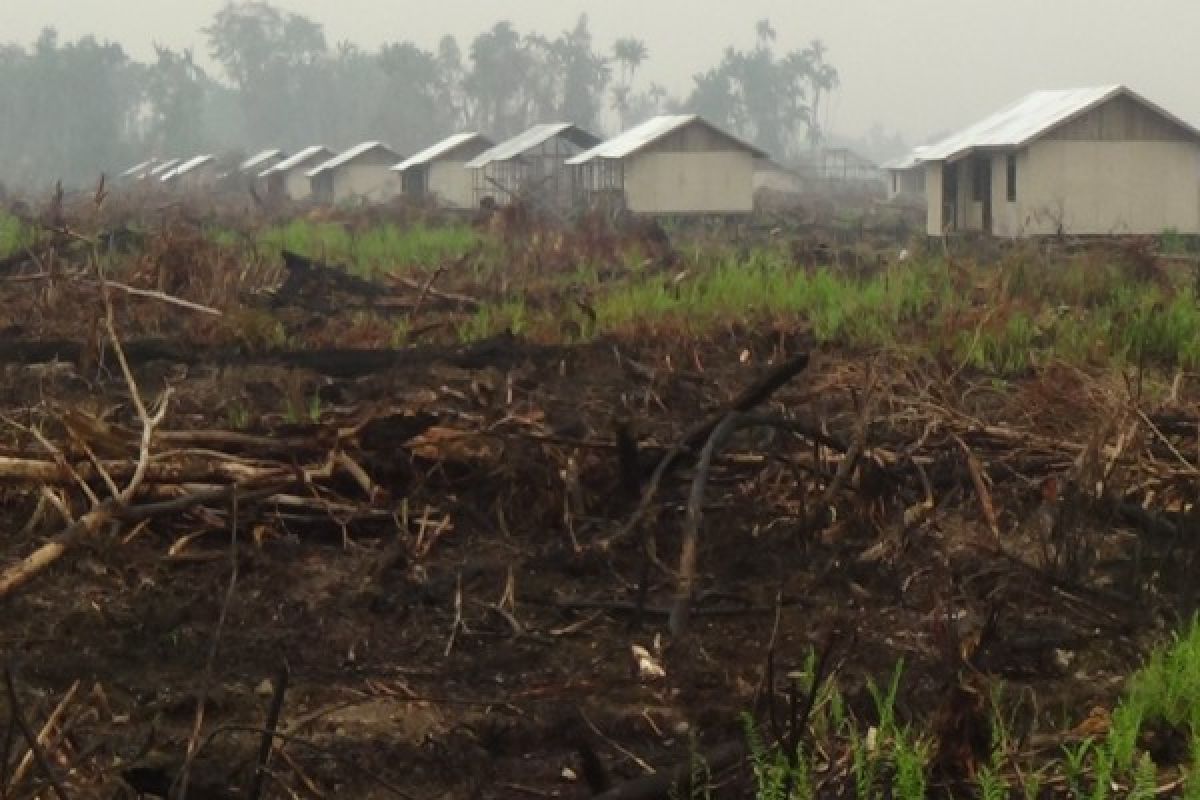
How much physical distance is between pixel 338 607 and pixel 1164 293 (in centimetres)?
1003

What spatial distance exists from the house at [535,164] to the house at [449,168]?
433mm

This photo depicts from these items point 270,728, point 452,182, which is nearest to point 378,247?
point 270,728

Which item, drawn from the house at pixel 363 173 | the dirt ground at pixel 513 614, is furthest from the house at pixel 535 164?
the dirt ground at pixel 513 614

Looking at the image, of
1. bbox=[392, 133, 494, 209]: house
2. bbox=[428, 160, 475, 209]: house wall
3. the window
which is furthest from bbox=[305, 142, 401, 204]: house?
the window

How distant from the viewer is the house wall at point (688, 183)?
38906 mm

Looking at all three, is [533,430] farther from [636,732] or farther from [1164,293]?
[1164,293]

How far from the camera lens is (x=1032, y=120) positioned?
97.1 feet

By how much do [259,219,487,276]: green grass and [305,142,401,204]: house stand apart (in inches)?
1051

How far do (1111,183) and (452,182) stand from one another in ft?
83.0

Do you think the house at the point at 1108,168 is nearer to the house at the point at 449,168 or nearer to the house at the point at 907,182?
the house at the point at 449,168

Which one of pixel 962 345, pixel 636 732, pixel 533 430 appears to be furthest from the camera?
pixel 962 345

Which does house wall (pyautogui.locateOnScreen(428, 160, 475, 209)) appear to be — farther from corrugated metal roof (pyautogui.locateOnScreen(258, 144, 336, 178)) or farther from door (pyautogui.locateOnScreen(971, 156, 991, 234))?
door (pyautogui.locateOnScreen(971, 156, 991, 234))

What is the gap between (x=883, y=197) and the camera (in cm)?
6306

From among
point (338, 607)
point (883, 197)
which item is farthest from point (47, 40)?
point (338, 607)
